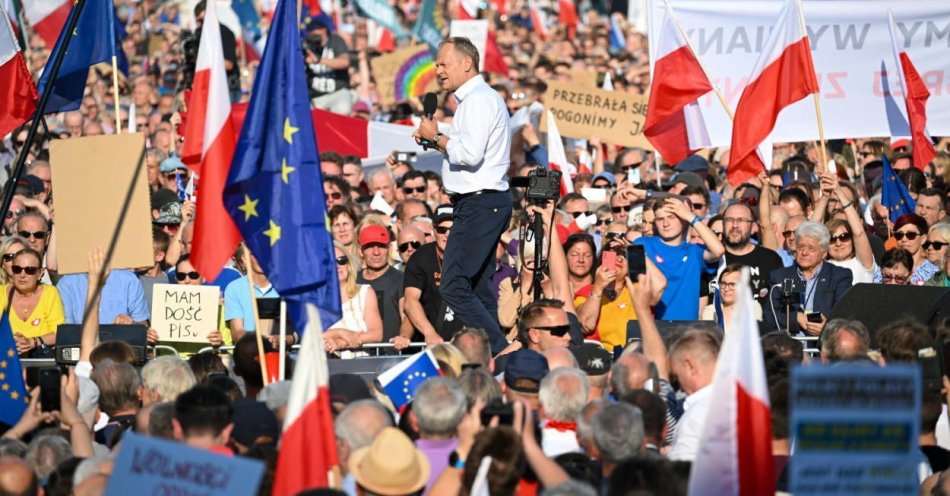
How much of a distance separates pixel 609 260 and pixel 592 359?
2.40m

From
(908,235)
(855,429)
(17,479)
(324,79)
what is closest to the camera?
(855,429)

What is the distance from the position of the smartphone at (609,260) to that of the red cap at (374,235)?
1544 millimetres

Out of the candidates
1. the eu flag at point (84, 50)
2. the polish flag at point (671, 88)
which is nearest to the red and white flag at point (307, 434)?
the eu flag at point (84, 50)

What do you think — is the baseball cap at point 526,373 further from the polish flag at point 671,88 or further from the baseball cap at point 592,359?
the polish flag at point 671,88

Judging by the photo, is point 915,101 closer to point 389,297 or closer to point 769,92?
point 769,92

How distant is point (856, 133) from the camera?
560 inches

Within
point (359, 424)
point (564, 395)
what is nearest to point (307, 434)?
point (359, 424)

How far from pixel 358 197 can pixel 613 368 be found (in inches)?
332

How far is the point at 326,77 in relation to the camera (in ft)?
67.9

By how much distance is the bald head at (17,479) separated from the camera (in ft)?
20.2

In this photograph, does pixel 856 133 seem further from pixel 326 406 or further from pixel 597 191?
pixel 326 406

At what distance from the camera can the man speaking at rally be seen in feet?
32.5

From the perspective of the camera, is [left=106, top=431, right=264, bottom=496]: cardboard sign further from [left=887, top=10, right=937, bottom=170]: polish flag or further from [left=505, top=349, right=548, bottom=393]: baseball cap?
[left=887, top=10, right=937, bottom=170]: polish flag

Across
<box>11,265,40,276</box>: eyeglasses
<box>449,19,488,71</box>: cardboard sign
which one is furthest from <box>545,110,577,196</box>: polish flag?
<box>11,265,40,276</box>: eyeglasses
